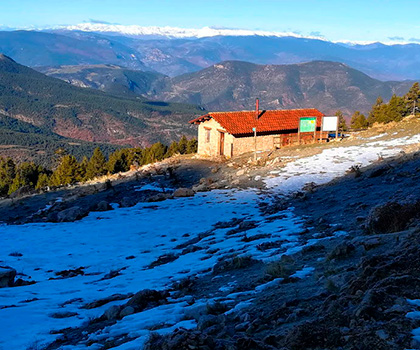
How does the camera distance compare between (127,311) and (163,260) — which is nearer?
(127,311)

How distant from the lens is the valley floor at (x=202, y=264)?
17.7ft

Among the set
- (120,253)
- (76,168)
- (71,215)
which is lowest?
(76,168)

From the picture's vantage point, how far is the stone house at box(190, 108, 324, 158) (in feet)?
105

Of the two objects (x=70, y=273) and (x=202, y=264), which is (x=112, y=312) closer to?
(x=202, y=264)

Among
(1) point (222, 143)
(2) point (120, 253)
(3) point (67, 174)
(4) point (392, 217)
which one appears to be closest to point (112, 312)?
(4) point (392, 217)

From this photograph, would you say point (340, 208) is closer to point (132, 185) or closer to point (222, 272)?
point (222, 272)

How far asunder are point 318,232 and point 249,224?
2891mm

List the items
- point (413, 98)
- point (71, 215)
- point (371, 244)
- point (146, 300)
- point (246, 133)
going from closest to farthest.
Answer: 1. point (146, 300)
2. point (371, 244)
3. point (71, 215)
4. point (246, 133)
5. point (413, 98)

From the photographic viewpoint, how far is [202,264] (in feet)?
31.0

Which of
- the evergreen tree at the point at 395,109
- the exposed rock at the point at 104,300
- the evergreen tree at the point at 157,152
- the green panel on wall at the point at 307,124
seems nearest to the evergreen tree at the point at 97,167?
the evergreen tree at the point at 157,152

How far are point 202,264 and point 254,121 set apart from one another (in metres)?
25.4

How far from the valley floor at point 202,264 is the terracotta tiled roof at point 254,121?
12.5 m

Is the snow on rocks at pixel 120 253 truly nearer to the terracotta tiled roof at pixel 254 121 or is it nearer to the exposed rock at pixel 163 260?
the exposed rock at pixel 163 260

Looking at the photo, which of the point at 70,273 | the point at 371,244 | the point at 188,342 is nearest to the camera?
the point at 188,342
